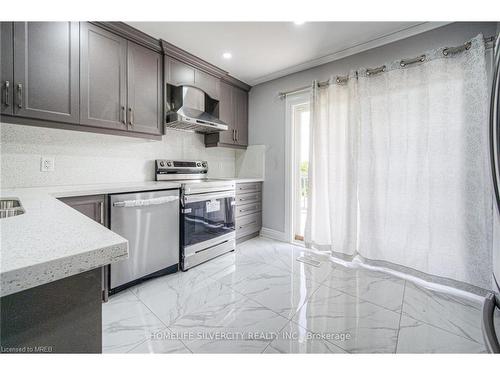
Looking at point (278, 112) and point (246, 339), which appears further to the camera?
point (278, 112)

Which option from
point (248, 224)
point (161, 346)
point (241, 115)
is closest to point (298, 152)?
point (241, 115)

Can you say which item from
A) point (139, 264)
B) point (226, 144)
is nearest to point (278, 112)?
point (226, 144)

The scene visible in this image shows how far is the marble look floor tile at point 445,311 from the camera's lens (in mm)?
1457

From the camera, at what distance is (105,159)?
2254 millimetres

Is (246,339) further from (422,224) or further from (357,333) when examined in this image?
(422,224)

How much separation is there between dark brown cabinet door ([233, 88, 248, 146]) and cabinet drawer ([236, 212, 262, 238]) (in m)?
1.12

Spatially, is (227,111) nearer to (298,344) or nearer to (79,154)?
(79,154)

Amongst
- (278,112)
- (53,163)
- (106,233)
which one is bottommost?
(106,233)

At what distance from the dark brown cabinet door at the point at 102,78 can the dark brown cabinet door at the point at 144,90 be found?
54mm

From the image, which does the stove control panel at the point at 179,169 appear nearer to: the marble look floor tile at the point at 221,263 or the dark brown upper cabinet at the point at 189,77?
the dark brown upper cabinet at the point at 189,77

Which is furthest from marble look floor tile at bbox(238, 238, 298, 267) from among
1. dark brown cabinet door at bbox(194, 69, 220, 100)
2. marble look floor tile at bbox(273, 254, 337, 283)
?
dark brown cabinet door at bbox(194, 69, 220, 100)

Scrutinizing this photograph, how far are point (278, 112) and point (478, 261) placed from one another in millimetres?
2611

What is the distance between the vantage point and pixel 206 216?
2.50 m
